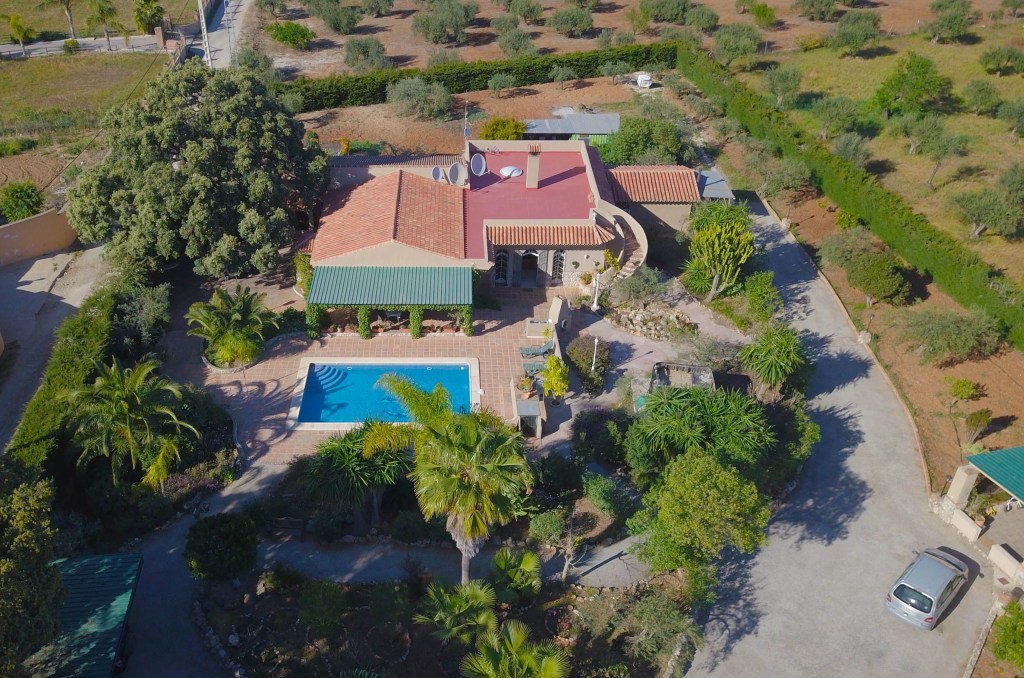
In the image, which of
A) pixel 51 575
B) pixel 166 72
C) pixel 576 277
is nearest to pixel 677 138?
pixel 576 277

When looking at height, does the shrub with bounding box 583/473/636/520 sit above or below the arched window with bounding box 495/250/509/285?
below

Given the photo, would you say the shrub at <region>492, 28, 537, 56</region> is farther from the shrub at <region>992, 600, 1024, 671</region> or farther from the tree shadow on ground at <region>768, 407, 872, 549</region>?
the shrub at <region>992, 600, 1024, 671</region>

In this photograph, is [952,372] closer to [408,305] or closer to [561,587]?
[561,587]

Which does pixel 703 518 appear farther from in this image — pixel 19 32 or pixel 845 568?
pixel 19 32

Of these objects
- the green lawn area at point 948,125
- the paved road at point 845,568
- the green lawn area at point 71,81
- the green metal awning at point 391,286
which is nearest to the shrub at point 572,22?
the green lawn area at point 948,125

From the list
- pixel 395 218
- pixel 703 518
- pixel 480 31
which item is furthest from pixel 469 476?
pixel 480 31

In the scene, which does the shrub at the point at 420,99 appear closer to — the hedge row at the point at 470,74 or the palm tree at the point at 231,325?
the hedge row at the point at 470,74

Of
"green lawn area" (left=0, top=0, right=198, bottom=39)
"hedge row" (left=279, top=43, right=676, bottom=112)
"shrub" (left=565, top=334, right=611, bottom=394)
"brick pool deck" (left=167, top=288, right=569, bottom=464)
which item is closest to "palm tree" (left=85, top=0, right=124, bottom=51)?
"green lawn area" (left=0, top=0, right=198, bottom=39)
